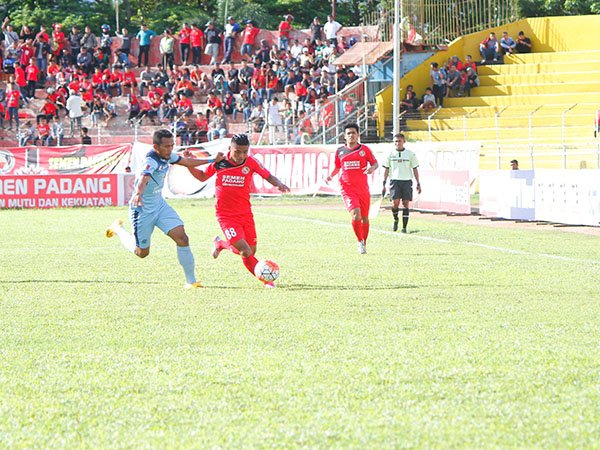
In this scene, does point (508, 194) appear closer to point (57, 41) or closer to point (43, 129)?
point (43, 129)

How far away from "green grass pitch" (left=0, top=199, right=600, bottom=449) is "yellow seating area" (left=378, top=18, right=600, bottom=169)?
17977 mm

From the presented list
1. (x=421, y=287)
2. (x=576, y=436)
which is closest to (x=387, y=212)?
(x=421, y=287)

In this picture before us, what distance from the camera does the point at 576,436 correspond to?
5.32 m

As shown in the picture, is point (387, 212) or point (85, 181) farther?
point (85, 181)

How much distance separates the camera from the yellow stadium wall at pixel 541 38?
134ft

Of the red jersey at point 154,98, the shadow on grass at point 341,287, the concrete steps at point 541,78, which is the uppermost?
the concrete steps at point 541,78

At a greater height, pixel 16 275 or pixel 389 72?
pixel 389 72

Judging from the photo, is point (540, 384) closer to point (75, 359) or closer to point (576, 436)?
point (576, 436)

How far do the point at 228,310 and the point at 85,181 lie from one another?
24.0 metres

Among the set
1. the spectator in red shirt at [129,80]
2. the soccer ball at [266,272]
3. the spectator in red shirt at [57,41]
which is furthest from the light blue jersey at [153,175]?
the spectator in red shirt at [57,41]

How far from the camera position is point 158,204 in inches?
478

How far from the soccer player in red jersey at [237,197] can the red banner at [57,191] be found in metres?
21.2

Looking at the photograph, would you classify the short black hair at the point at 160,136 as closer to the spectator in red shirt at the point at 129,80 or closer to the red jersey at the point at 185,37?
the spectator in red shirt at the point at 129,80

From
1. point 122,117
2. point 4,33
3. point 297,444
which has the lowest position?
point 297,444
